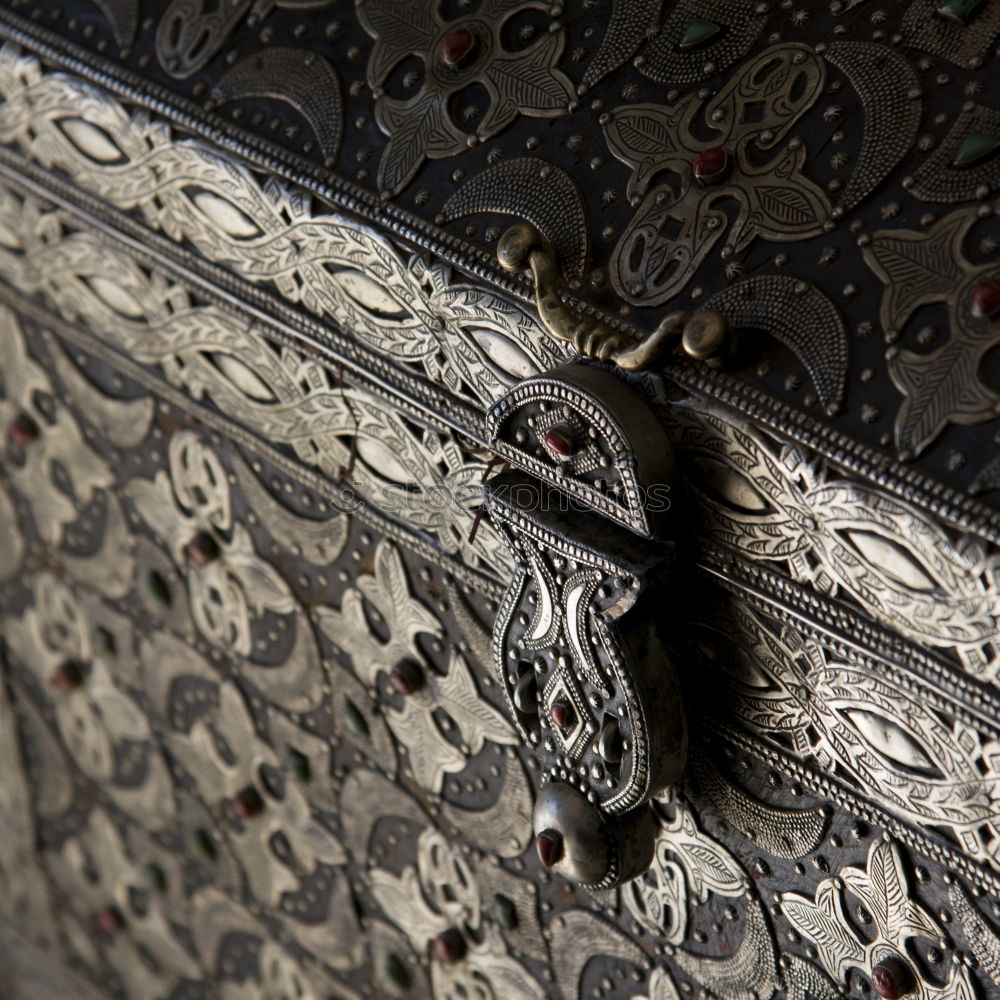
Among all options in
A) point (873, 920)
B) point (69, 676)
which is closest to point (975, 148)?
point (873, 920)

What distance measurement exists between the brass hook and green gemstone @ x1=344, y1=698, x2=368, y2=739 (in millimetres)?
430

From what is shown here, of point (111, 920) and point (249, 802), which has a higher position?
point (249, 802)

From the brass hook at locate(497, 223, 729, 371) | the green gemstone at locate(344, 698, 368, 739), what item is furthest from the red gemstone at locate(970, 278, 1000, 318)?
the green gemstone at locate(344, 698, 368, 739)

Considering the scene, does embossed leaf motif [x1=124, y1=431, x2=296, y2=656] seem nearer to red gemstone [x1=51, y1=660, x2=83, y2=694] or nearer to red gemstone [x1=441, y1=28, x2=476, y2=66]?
red gemstone [x1=51, y1=660, x2=83, y2=694]

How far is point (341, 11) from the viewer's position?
32.4 inches

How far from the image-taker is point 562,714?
0.73 metres

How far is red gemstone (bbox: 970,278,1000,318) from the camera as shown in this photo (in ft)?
1.84

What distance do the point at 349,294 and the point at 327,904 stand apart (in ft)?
1.98

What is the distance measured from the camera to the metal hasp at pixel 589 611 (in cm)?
65

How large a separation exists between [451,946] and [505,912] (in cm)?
9

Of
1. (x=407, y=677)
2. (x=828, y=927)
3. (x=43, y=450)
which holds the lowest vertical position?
(x=43, y=450)

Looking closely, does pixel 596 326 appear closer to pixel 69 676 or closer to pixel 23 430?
pixel 23 430

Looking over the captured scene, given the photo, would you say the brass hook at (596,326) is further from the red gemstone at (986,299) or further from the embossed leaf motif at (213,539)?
the embossed leaf motif at (213,539)

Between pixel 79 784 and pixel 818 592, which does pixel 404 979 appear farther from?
pixel 818 592
